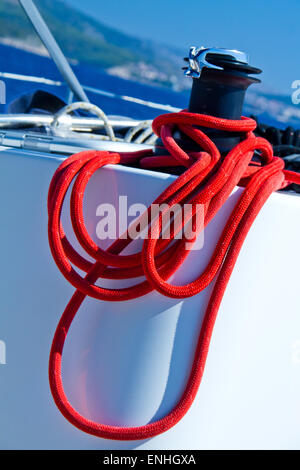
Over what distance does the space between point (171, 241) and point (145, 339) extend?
17cm

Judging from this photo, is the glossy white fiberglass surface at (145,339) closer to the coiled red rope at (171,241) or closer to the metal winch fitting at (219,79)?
the coiled red rope at (171,241)

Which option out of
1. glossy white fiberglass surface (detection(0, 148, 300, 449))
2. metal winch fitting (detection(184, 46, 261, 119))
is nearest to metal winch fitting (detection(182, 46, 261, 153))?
metal winch fitting (detection(184, 46, 261, 119))

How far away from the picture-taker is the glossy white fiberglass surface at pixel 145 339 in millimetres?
803

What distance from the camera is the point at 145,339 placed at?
0.82 metres

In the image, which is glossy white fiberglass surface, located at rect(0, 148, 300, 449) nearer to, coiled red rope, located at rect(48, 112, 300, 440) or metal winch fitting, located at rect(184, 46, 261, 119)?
coiled red rope, located at rect(48, 112, 300, 440)

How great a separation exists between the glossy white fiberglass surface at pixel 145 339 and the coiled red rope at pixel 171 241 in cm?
2

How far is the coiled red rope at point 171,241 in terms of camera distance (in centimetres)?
75

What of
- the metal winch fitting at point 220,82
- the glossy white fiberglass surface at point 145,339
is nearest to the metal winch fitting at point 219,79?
the metal winch fitting at point 220,82

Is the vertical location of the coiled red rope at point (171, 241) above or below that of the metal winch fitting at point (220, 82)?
below

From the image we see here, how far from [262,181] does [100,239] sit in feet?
0.89

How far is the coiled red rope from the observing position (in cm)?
75

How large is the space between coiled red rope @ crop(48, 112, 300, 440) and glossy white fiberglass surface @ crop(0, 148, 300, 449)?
0.08 feet

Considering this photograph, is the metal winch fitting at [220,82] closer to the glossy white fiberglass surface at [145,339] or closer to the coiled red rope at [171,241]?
the coiled red rope at [171,241]
